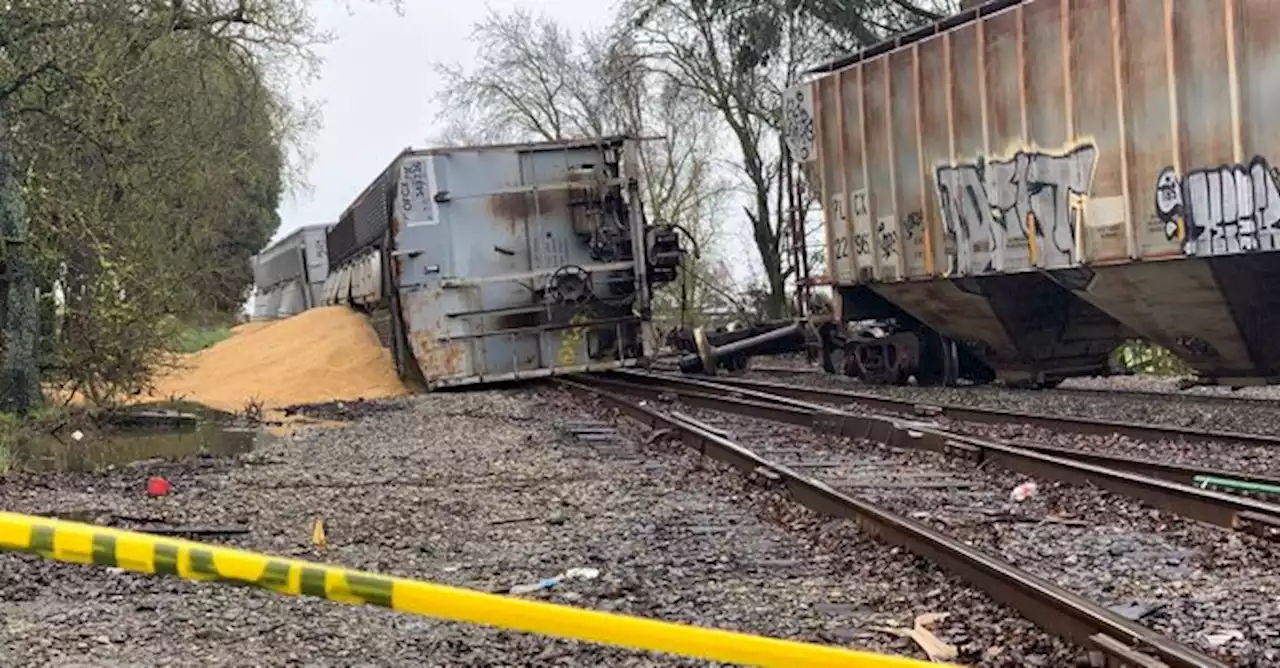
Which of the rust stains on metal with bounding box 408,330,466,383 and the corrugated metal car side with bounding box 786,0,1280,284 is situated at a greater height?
the corrugated metal car side with bounding box 786,0,1280,284

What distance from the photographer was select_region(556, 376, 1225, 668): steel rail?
12.1 ft

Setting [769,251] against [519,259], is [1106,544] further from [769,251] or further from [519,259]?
[769,251]

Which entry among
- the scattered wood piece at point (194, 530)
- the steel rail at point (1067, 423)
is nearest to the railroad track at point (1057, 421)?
the steel rail at point (1067, 423)

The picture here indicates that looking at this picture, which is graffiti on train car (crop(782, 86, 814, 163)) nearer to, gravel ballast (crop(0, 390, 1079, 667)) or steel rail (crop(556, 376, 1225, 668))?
gravel ballast (crop(0, 390, 1079, 667))

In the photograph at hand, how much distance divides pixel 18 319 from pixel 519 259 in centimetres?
641

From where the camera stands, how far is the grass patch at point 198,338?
17.2 metres

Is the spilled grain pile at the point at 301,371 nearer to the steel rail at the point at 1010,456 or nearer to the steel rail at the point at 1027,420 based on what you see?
the steel rail at the point at 1027,420

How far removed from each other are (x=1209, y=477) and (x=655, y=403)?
7.98 metres

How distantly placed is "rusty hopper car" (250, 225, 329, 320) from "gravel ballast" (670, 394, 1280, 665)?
81.9 ft

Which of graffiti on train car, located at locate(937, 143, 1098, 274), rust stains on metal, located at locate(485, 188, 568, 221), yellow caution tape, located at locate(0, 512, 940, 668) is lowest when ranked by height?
yellow caution tape, located at locate(0, 512, 940, 668)

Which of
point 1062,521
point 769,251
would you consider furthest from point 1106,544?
point 769,251

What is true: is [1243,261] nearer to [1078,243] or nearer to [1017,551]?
[1078,243]

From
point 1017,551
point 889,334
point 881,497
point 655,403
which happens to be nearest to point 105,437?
point 655,403

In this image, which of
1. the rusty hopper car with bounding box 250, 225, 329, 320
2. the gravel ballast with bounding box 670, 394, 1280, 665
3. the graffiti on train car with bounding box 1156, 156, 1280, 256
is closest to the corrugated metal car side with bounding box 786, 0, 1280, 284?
the graffiti on train car with bounding box 1156, 156, 1280, 256
